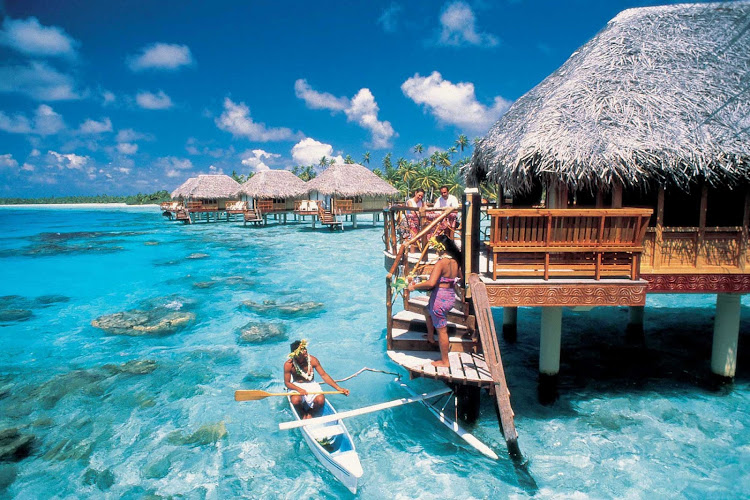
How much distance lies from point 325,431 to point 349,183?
3131 cm

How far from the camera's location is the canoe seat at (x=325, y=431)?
6.07m

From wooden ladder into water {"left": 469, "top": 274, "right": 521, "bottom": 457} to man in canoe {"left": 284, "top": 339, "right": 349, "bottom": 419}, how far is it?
2.38 m

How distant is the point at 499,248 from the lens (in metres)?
6.09

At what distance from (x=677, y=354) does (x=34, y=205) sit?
651 feet

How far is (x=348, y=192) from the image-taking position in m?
35.3

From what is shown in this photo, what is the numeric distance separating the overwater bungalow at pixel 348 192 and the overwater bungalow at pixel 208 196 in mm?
14040

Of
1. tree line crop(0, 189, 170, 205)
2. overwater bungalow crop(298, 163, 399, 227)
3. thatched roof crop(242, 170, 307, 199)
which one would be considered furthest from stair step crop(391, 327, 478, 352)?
tree line crop(0, 189, 170, 205)

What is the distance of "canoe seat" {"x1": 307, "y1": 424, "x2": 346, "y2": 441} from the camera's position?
6066mm

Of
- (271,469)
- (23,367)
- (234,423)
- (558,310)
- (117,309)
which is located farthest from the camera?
(117,309)

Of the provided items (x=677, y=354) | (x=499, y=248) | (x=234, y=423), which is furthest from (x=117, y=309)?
(x=677, y=354)

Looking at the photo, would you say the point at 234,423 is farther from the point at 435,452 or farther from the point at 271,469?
the point at 435,452

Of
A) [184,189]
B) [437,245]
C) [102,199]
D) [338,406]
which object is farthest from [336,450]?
[102,199]

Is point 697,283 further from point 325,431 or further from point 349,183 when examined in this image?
point 349,183

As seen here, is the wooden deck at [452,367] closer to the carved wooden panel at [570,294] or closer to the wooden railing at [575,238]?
the carved wooden panel at [570,294]
